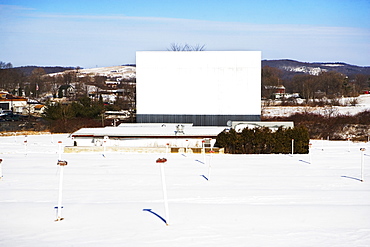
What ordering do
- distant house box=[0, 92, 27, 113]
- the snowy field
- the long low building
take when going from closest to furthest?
Result: 1. the snowy field
2. the long low building
3. distant house box=[0, 92, 27, 113]

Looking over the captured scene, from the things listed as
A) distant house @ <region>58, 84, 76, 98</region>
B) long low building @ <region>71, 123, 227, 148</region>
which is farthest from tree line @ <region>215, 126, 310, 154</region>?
distant house @ <region>58, 84, 76, 98</region>

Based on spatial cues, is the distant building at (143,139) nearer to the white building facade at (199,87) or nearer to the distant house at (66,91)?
the white building facade at (199,87)

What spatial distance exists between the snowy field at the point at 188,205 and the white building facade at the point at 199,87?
13.9m

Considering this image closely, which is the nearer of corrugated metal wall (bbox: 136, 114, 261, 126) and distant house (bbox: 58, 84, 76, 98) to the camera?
corrugated metal wall (bbox: 136, 114, 261, 126)

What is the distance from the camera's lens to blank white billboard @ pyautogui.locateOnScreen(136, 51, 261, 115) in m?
30.7

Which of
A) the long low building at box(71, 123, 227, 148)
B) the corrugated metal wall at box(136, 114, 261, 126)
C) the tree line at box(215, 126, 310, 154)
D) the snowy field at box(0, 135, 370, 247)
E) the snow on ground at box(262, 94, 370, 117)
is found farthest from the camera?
the snow on ground at box(262, 94, 370, 117)

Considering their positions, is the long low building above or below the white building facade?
below

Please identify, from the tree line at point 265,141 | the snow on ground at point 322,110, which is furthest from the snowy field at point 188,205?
the snow on ground at point 322,110

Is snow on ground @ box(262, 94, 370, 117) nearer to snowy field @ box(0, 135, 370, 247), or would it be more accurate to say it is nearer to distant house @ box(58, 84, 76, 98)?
snowy field @ box(0, 135, 370, 247)

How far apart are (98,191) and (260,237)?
5.13 meters

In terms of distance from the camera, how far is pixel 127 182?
12.9 meters

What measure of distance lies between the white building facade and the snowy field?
13.9 m

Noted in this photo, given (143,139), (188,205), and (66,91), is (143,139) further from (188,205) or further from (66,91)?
(66,91)

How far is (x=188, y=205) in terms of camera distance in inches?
392
